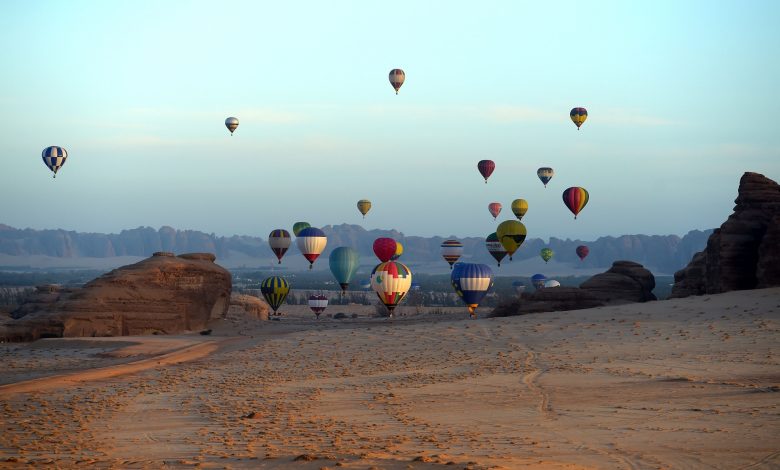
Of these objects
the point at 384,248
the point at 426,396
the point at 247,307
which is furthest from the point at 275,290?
the point at 426,396

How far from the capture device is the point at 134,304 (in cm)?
3478

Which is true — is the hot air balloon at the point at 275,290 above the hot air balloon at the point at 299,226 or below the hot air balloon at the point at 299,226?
below

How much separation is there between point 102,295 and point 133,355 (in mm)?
6481

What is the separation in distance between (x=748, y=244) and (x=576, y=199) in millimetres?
23953

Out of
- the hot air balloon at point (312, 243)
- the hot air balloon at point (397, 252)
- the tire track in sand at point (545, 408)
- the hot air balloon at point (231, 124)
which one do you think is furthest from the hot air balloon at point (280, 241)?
the tire track in sand at point (545, 408)

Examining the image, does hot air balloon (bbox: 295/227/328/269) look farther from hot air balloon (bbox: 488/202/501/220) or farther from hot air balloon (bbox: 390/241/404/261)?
hot air balloon (bbox: 488/202/501/220)

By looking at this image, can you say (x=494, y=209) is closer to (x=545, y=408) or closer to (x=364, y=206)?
(x=364, y=206)

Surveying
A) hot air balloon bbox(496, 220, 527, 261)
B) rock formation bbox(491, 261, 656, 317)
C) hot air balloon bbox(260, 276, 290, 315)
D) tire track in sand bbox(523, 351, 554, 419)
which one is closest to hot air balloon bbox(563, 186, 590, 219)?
hot air balloon bbox(496, 220, 527, 261)

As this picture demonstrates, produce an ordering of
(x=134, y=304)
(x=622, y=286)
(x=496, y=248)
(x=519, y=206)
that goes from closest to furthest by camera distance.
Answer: (x=134, y=304), (x=622, y=286), (x=496, y=248), (x=519, y=206)

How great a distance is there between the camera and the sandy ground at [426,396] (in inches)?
495

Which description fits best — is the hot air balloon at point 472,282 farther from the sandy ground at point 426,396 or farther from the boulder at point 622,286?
the sandy ground at point 426,396

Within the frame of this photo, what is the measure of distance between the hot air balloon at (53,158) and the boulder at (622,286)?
31.3 meters

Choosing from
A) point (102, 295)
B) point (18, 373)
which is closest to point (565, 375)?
point (18, 373)

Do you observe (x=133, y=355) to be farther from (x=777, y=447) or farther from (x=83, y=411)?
(x=777, y=447)
